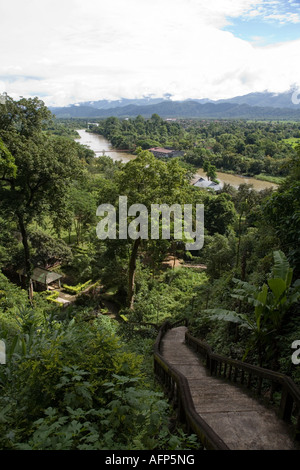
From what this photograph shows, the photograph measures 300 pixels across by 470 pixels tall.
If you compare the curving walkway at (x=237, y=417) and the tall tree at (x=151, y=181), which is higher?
the tall tree at (x=151, y=181)

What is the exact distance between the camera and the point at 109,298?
57.5 feet

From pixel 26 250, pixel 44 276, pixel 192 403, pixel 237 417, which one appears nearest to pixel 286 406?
pixel 237 417

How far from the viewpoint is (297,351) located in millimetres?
4328

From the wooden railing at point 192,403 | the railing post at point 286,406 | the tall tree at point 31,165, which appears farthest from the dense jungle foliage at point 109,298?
the railing post at point 286,406

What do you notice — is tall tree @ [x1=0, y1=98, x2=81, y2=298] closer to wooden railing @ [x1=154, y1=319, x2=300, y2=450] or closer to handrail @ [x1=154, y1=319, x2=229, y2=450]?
handrail @ [x1=154, y1=319, x2=229, y2=450]

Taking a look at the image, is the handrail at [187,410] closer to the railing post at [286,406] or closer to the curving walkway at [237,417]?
the curving walkway at [237,417]

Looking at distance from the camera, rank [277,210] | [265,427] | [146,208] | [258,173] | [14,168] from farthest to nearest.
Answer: [258,173] < [146,208] < [14,168] < [277,210] < [265,427]

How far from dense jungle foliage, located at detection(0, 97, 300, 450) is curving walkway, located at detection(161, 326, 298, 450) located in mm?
477

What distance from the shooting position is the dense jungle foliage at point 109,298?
2.98m

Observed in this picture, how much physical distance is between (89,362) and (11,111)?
1059 cm

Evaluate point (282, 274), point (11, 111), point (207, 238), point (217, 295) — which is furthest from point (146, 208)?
point (207, 238)

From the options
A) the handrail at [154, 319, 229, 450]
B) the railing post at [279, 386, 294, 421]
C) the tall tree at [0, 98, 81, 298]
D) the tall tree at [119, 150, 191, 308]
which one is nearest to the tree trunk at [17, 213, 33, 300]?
the tall tree at [0, 98, 81, 298]

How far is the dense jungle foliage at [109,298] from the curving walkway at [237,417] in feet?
1.56

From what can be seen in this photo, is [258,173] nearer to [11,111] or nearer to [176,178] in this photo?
[176,178]
